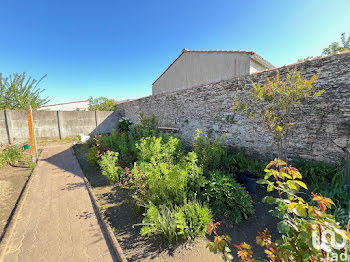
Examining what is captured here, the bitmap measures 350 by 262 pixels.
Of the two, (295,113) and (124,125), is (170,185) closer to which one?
(295,113)

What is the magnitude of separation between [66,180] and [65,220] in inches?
84.9

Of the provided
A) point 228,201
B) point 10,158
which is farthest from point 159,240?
point 10,158

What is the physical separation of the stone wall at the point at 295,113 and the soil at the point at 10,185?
5.68 meters

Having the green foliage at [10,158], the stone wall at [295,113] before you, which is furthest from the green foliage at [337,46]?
the green foliage at [10,158]

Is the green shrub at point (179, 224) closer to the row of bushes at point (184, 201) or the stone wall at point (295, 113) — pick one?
the row of bushes at point (184, 201)

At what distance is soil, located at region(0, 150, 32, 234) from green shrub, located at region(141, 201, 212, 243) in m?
2.76

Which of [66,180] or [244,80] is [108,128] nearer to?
[66,180]

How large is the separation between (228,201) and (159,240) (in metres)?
1.35

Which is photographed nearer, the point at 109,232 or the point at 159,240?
the point at 159,240

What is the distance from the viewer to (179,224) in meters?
2.34

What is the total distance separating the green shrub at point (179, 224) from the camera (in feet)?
7.56

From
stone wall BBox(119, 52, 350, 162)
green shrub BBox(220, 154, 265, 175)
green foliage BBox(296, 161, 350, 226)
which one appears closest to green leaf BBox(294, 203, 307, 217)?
green foliage BBox(296, 161, 350, 226)

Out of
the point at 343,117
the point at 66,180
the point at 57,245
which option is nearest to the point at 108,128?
the point at 66,180

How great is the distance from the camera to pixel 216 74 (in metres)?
8.72
